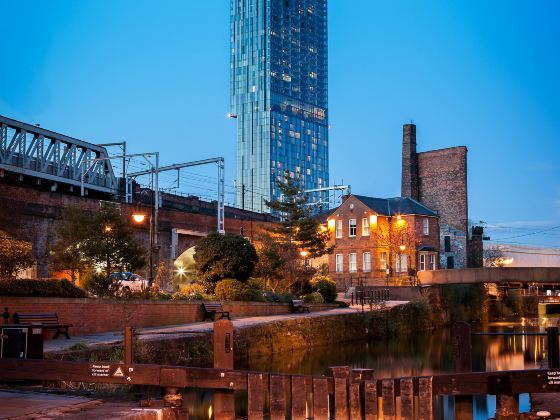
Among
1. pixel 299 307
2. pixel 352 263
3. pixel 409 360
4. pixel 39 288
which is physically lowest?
pixel 409 360

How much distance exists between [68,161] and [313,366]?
38.9m

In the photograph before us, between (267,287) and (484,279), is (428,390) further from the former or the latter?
(484,279)

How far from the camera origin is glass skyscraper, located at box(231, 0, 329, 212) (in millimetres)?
176125

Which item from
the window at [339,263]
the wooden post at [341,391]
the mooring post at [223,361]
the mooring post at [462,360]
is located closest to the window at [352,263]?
the window at [339,263]

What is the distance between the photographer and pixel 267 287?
40.2m

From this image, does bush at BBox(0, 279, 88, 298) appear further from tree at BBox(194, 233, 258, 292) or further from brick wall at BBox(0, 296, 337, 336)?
tree at BBox(194, 233, 258, 292)

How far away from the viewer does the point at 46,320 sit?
20.1 m

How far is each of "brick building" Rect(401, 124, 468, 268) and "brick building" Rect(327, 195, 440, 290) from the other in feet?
16.8

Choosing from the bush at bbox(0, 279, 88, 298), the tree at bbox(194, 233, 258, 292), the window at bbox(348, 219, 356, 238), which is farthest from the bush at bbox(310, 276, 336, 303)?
the bush at bbox(0, 279, 88, 298)

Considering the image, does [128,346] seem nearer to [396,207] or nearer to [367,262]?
[367,262]

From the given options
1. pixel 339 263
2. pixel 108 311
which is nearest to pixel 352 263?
pixel 339 263

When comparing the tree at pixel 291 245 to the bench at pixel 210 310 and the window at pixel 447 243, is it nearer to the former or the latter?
the bench at pixel 210 310

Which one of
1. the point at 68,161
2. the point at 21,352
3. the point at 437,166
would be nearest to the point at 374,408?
the point at 21,352

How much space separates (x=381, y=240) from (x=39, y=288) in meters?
40.8
